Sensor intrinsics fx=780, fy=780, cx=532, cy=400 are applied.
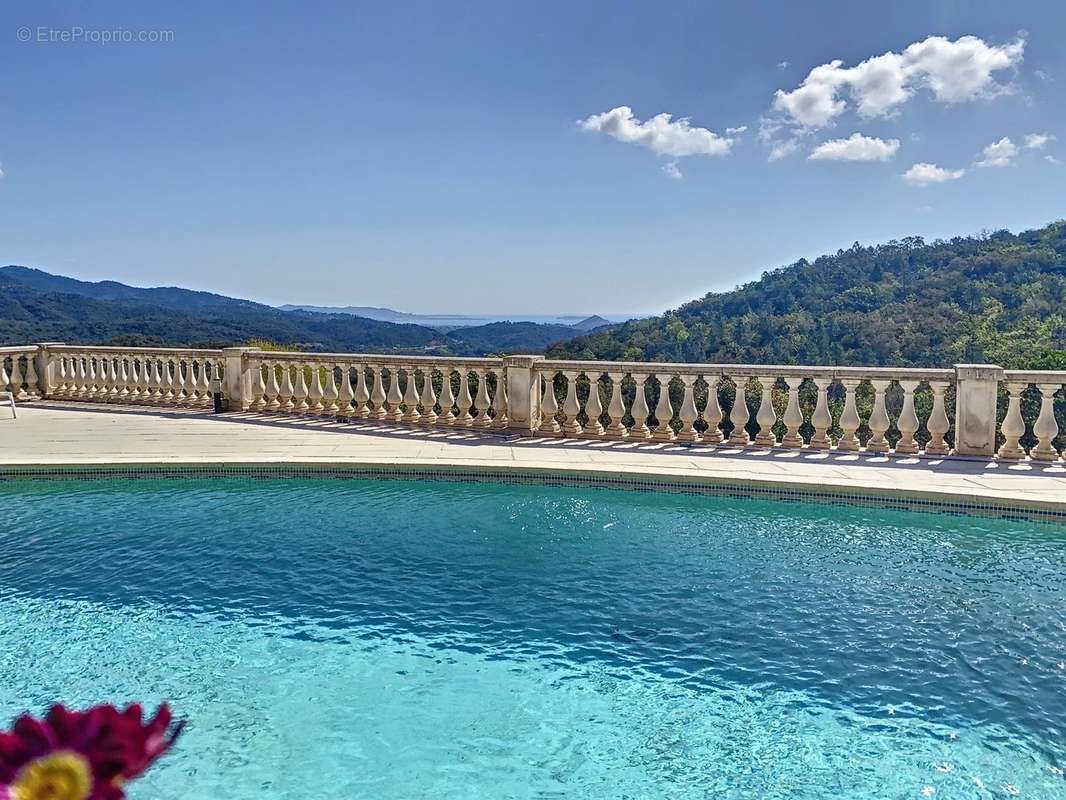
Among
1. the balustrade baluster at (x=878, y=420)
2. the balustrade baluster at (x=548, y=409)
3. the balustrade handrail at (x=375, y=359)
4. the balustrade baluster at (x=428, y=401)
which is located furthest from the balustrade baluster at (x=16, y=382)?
the balustrade baluster at (x=878, y=420)

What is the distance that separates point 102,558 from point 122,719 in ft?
18.6

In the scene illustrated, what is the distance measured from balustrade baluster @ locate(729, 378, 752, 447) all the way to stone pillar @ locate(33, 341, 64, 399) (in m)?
12.1

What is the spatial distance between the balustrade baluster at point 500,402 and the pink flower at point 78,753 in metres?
8.77

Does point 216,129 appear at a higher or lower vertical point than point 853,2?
lower

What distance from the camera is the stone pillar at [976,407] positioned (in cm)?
791

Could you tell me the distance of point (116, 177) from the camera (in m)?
20.2

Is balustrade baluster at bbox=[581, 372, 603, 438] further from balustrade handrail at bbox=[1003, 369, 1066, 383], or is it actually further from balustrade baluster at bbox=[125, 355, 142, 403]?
balustrade baluster at bbox=[125, 355, 142, 403]

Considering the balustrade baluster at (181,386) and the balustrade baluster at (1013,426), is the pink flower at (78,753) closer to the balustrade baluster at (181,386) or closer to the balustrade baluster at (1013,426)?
the balustrade baluster at (1013,426)

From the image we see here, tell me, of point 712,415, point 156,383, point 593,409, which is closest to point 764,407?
point 712,415

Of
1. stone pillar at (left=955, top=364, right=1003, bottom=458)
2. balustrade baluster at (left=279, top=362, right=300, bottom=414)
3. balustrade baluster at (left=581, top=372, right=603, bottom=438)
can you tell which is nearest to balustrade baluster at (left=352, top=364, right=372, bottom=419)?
balustrade baluster at (left=279, top=362, right=300, bottom=414)

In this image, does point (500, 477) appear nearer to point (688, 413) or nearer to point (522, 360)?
point (522, 360)

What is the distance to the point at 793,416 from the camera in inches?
339

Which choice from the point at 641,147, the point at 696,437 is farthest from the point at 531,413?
the point at 641,147

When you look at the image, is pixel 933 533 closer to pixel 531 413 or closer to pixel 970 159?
pixel 531 413
